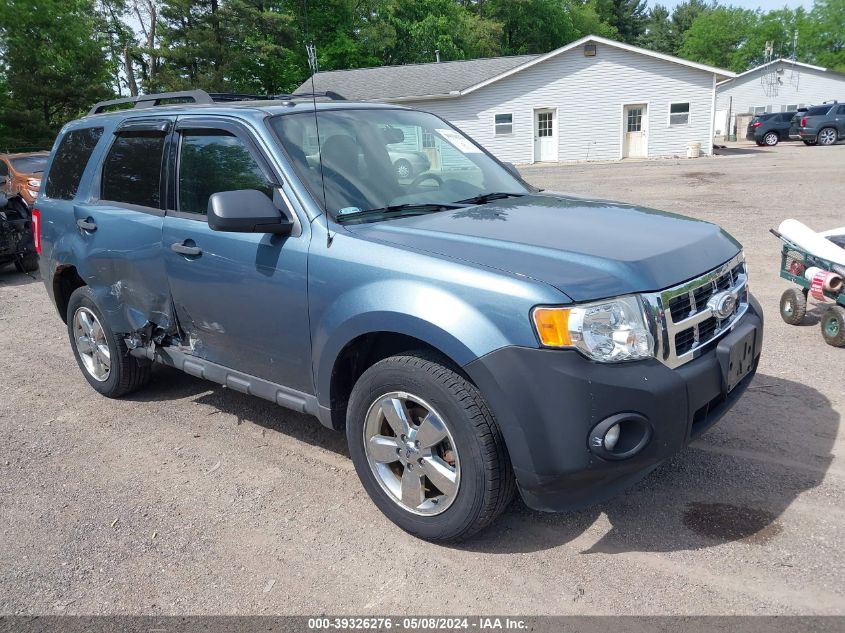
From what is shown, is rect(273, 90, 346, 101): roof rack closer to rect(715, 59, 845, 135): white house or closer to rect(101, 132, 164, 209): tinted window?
rect(101, 132, 164, 209): tinted window

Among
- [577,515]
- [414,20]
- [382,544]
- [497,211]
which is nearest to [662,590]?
[577,515]

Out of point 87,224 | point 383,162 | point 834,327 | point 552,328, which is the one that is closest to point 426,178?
point 383,162

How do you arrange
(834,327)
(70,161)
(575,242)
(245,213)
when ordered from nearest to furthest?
(575,242) → (245,213) → (70,161) → (834,327)

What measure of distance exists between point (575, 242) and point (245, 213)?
1.56 m

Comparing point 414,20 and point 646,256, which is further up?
point 414,20

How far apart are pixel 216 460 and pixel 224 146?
187 cm

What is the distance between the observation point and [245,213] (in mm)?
3336

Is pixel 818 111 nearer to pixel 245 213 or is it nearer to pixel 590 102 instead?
pixel 590 102

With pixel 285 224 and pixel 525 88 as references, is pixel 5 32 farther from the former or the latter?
pixel 285 224

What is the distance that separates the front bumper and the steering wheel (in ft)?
4.83

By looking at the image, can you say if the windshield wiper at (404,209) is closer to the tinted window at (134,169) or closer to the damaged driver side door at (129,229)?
the damaged driver side door at (129,229)

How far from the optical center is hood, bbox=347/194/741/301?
2.81 meters

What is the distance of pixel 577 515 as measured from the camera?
348 cm

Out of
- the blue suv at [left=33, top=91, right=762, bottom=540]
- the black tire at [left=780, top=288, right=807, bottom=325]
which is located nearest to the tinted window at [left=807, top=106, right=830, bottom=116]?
the black tire at [left=780, top=288, right=807, bottom=325]
